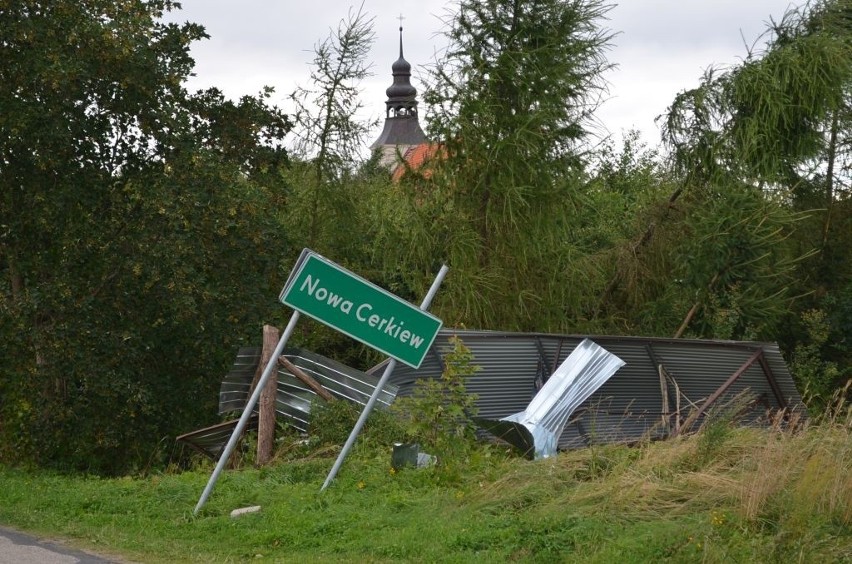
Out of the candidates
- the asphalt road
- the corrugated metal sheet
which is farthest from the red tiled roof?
the asphalt road

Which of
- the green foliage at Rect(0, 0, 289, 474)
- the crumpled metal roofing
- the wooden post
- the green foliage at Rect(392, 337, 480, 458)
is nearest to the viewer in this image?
the green foliage at Rect(392, 337, 480, 458)

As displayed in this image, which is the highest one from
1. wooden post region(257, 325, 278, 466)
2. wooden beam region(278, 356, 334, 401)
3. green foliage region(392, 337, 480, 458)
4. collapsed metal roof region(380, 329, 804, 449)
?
collapsed metal roof region(380, 329, 804, 449)

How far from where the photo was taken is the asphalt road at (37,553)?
7926 mm

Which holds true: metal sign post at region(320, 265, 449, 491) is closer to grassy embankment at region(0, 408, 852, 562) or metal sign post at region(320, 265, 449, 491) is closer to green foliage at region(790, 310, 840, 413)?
grassy embankment at region(0, 408, 852, 562)

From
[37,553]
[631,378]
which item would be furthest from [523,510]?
[631,378]

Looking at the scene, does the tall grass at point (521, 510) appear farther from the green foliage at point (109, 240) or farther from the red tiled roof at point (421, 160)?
the red tiled roof at point (421, 160)

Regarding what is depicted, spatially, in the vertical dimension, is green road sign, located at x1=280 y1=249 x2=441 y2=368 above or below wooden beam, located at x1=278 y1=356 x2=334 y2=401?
above

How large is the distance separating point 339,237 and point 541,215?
514 centimetres

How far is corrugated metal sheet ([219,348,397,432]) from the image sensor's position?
12.8 m

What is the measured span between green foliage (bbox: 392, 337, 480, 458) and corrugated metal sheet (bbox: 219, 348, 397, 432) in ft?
6.30

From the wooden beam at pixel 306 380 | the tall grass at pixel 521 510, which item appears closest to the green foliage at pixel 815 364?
the wooden beam at pixel 306 380

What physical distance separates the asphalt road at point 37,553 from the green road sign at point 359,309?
2354mm

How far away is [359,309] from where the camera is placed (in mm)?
9133

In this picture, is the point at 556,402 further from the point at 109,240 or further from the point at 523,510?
the point at 109,240
